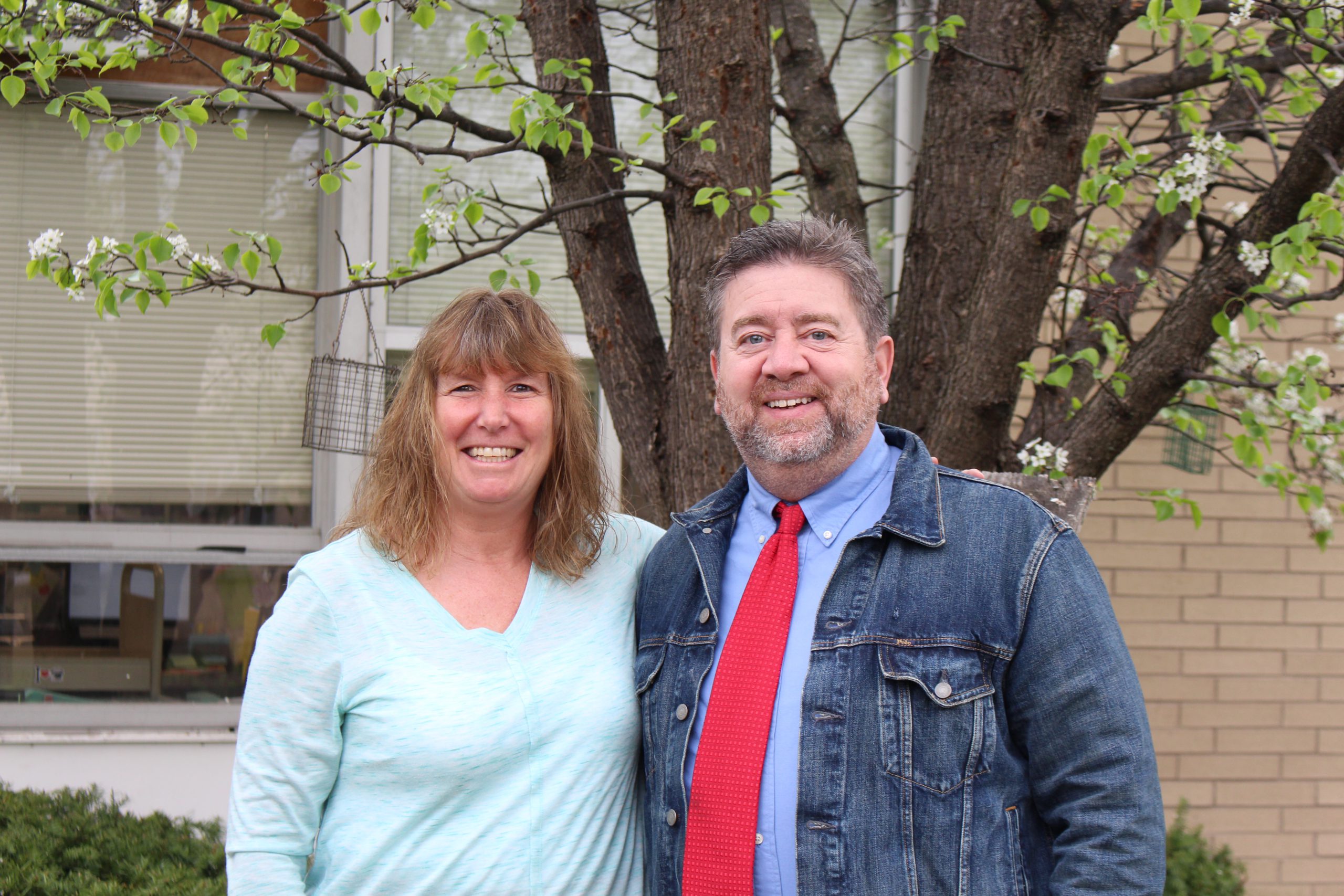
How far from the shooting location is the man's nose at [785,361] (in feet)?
6.22

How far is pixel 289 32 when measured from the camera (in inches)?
108

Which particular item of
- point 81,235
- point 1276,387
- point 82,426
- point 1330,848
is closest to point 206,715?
point 82,426

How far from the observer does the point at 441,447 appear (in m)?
2.02

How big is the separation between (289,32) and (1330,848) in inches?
209

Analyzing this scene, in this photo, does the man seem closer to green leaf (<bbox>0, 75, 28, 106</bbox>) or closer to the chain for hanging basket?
green leaf (<bbox>0, 75, 28, 106</bbox>)

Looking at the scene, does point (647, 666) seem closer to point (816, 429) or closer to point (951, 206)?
point (816, 429)

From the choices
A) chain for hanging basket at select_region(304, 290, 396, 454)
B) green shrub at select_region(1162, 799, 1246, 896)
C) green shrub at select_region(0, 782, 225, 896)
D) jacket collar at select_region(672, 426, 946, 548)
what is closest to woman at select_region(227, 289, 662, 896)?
jacket collar at select_region(672, 426, 946, 548)

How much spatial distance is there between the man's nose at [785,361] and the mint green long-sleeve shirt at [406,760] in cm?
66

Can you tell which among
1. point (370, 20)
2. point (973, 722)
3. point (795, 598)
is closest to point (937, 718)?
point (973, 722)

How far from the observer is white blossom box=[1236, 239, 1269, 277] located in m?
Answer: 2.62

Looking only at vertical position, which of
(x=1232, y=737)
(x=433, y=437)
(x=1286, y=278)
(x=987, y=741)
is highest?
(x=1286, y=278)

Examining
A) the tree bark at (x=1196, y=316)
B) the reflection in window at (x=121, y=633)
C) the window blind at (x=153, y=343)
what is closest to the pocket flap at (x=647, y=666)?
the tree bark at (x=1196, y=316)

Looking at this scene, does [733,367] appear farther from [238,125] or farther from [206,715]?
[206,715]

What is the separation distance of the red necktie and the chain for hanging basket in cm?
245
